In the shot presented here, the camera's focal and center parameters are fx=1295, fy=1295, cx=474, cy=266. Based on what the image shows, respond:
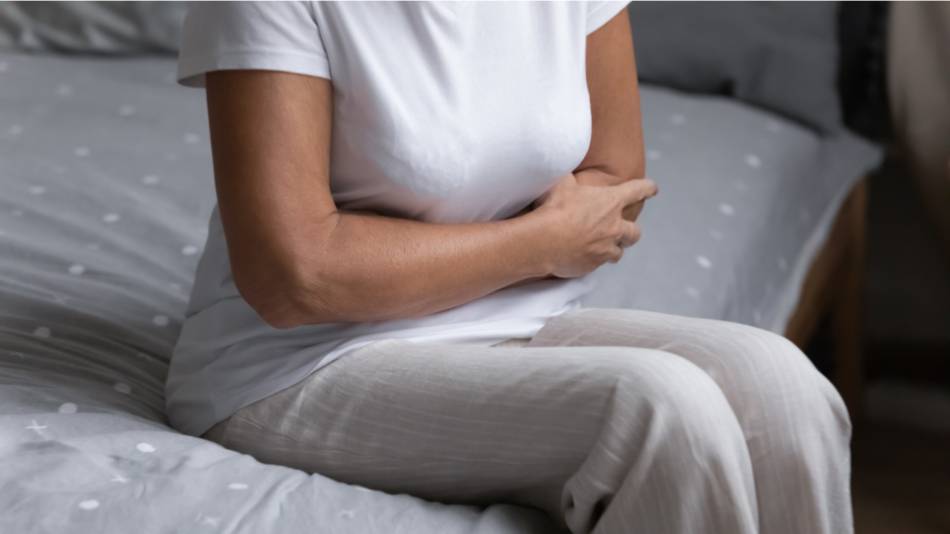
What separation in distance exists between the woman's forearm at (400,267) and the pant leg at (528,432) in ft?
0.14

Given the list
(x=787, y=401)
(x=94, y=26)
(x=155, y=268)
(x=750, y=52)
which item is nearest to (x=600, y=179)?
(x=787, y=401)

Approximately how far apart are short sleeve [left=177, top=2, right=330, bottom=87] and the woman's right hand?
27 centimetres

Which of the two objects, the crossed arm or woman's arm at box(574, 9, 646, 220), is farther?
woman's arm at box(574, 9, 646, 220)

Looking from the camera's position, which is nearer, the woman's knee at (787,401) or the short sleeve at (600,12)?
the woman's knee at (787,401)

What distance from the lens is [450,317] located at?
1097mm

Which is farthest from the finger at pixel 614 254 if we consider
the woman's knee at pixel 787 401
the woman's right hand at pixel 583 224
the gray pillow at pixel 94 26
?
the gray pillow at pixel 94 26

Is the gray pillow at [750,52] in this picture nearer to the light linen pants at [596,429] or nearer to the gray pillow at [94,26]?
the gray pillow at [94,26]

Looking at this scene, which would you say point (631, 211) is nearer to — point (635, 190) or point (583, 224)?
point (635, 190)

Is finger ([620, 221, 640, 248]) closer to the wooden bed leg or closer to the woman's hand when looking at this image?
the woman's hand

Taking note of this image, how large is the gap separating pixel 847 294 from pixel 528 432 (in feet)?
4.63

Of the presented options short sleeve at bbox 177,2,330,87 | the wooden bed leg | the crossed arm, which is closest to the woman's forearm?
the crossed arm

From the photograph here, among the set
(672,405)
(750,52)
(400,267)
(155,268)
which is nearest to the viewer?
(672,405)

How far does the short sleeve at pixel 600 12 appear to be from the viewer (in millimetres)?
1224

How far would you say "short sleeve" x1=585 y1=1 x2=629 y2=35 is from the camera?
122cm
